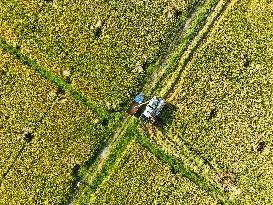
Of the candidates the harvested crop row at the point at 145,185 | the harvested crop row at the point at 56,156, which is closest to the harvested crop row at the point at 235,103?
the harvested crop row at the point at 145,185

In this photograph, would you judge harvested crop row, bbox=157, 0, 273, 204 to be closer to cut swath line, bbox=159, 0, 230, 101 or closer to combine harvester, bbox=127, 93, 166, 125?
cut swath line, bbox=159, 0, 230, 101

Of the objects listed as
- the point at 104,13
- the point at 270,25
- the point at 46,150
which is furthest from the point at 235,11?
the point at 46,150

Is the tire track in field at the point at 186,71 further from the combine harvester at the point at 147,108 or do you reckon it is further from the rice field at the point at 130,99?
the combine harvester at the point at 147,108

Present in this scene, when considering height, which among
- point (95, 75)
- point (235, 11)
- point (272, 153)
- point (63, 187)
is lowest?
point (63, 187)

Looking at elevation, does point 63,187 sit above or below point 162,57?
below

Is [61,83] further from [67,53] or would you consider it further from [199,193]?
[199,193]
